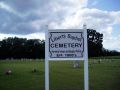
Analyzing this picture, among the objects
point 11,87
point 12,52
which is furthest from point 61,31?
point 12,52

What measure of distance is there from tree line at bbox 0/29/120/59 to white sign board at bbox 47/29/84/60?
7421 cm

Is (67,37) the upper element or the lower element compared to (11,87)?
upper

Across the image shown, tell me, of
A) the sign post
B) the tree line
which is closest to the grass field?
the sign post

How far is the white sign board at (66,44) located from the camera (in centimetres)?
859

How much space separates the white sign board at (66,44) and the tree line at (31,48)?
74210 mm

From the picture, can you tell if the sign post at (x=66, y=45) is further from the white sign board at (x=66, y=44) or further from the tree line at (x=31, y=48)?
the tree line at (x=31, y=48)

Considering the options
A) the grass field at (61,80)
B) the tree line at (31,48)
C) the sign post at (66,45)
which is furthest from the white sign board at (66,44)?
the tree line at (31,48)

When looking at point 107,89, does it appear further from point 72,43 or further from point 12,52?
point 12,52

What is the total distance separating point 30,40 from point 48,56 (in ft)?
306

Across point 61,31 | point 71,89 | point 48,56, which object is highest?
point 61,31

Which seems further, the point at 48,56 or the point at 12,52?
the point at 12,52

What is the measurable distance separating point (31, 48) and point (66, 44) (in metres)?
85.9

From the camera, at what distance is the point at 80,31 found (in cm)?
862

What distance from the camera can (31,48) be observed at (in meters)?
94.1
